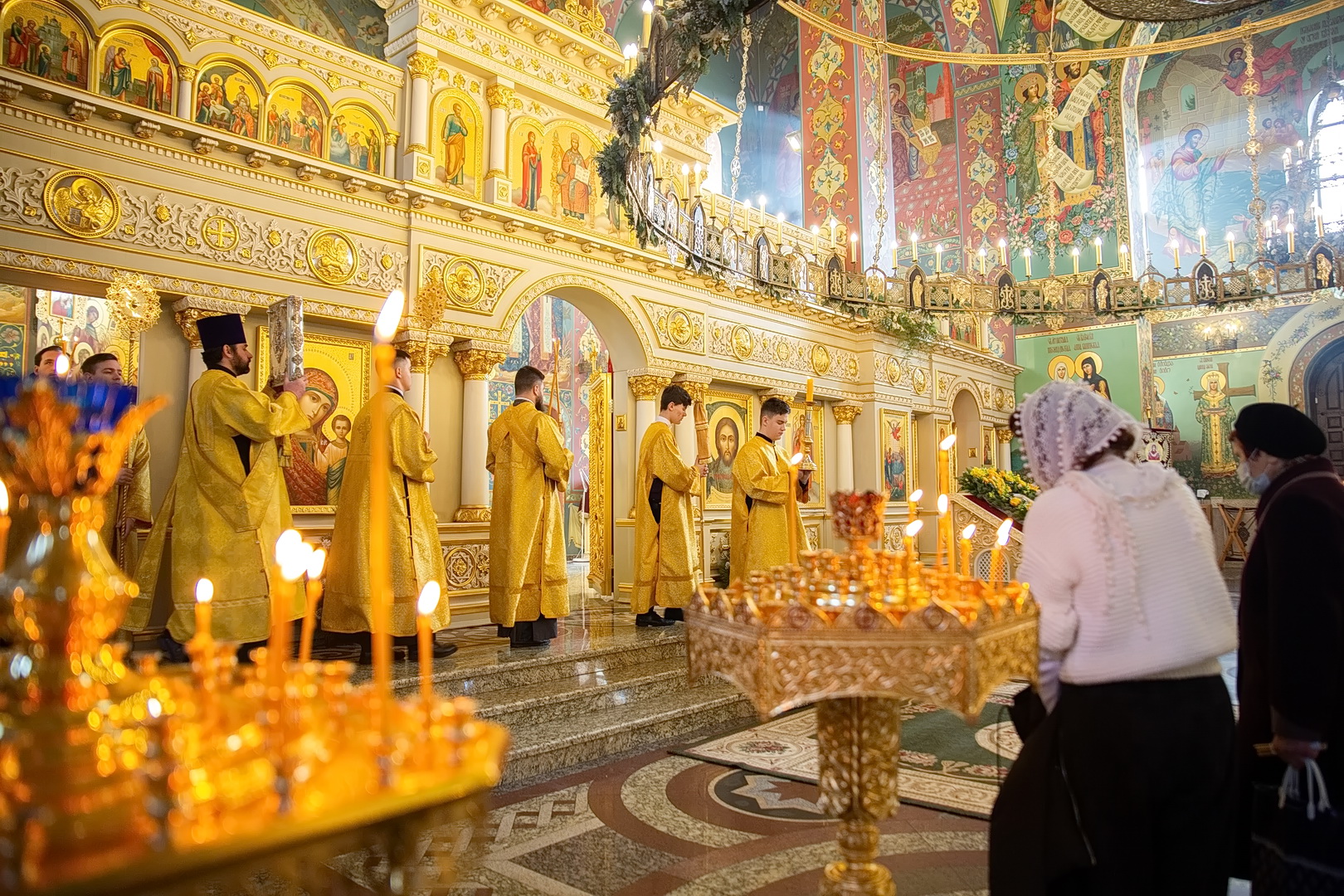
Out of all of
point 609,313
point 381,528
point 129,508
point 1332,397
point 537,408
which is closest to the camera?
point 381,528

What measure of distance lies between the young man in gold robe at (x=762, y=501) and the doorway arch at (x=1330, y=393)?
13.5 metres

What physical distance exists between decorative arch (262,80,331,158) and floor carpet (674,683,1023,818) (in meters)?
5.82

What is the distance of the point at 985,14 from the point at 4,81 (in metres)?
16.8

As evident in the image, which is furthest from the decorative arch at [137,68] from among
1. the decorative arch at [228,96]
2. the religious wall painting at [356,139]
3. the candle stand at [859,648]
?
the candle stand at [859,648]

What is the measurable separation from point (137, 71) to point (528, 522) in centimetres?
450

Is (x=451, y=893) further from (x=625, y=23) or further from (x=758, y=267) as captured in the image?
Answer: (x=625, y=23)

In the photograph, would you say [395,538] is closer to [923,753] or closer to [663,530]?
A: [663,530]

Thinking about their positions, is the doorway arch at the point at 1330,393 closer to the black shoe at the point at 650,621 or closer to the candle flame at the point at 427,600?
the black shoe at the point at 650,621

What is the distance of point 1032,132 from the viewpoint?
17.3 meters

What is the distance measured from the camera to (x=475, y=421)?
304 inches

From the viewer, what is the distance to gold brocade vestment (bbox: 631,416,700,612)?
7180mm

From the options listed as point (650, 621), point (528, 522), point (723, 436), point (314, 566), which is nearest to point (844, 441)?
point (723, 436)

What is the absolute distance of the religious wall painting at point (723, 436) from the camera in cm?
1045

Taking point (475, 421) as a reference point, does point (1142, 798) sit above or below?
below
